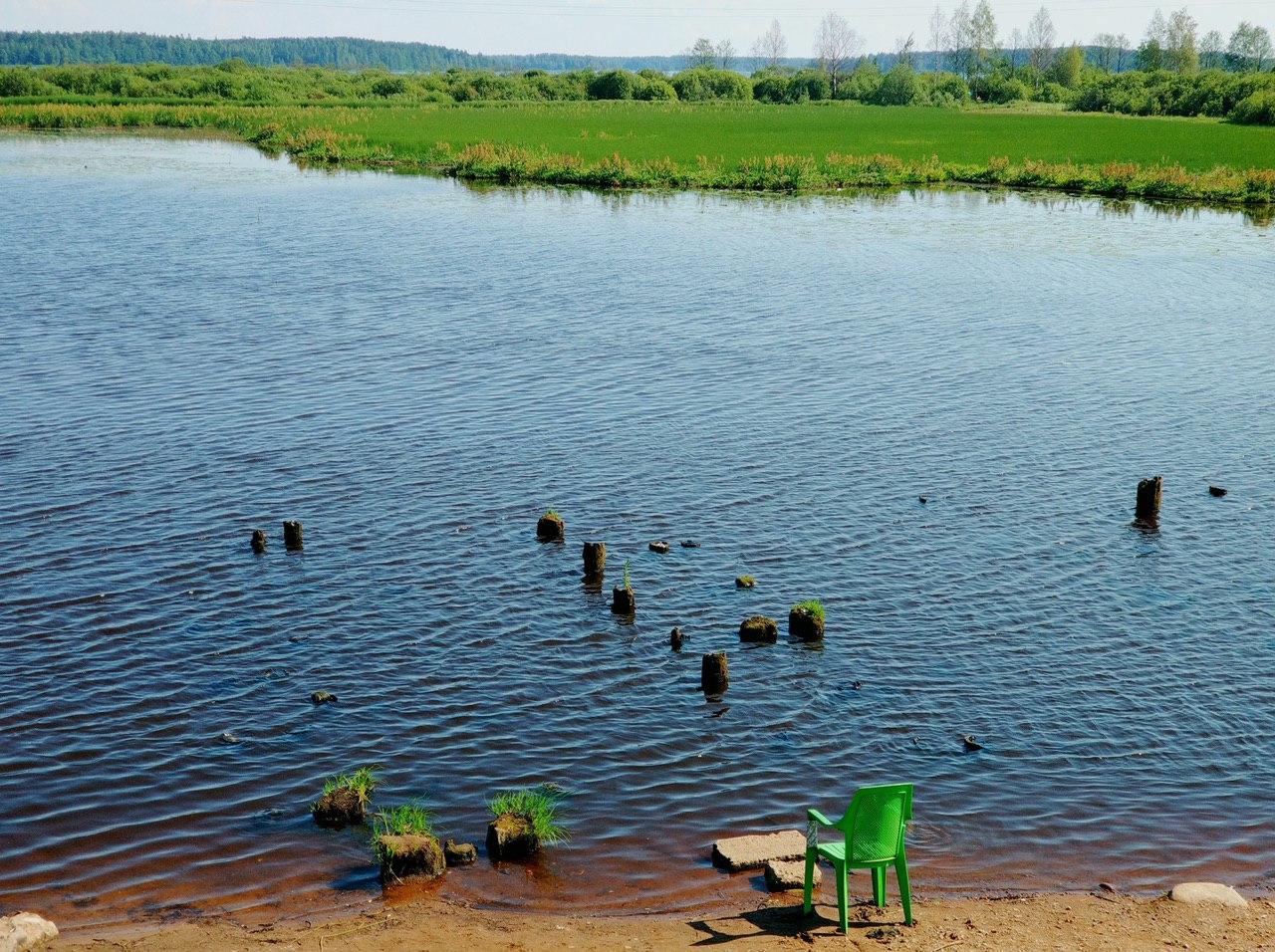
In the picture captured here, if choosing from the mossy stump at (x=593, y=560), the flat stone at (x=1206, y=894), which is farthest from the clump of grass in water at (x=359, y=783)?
the flat stone at (x=1206, y=894)

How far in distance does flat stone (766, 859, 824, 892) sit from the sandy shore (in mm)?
211

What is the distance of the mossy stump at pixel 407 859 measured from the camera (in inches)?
497

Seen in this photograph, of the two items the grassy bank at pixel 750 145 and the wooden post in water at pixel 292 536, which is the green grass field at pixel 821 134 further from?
the wooden post in water at pixel 292 536

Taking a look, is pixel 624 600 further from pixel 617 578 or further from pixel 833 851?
pixel 833 851

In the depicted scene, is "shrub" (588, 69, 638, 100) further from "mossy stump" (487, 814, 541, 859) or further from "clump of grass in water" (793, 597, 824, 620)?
"mossy stump" (487, 814, 541, 859)

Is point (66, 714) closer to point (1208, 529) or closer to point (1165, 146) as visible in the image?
point (1208, 529)

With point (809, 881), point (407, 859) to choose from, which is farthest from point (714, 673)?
point (407, 859)

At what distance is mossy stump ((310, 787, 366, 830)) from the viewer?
13672mm

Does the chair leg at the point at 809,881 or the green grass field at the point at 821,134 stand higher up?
the green grass field at the point at 821,134

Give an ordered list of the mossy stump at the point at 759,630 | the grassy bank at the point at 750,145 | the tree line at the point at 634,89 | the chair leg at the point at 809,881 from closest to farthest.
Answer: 1. the chair leg at the point at 809,881
2. the mossy stump at the point at 759,630
3. the grassy bank at the point at 750,145
4. the tree line at the point at 634,89

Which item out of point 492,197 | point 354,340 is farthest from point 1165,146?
point 354,340

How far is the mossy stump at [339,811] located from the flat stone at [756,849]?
379cm

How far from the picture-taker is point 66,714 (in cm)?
1608

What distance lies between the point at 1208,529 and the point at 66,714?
19.1 meters
